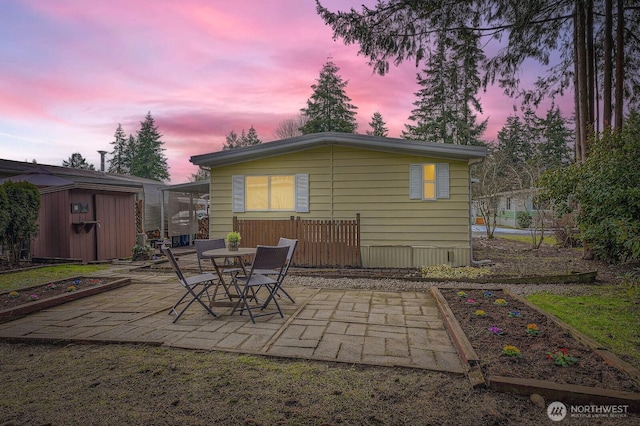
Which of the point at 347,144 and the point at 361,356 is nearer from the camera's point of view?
the point at 361,356

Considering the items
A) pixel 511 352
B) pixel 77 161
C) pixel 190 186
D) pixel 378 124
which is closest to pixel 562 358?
pixel 511 352

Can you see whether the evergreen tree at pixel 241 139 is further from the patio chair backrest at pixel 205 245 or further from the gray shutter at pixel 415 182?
the patio chair backrest at pixel 205 245

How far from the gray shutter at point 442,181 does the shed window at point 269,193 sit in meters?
3.34

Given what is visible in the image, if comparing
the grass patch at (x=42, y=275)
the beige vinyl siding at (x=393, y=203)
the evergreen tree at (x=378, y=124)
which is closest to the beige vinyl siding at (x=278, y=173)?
the beige vinyl siding at (x=393, y=203)

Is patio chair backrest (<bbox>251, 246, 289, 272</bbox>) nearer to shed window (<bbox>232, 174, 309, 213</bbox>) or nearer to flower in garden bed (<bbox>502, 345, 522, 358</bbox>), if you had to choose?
flower in garden bed (<bbox>502, 345, 522, 358</bbox>)

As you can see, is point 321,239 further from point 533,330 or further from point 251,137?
point 251,137

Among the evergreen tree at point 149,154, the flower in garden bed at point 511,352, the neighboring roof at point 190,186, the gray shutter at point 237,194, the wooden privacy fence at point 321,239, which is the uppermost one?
the evergreen tree at point 149,154

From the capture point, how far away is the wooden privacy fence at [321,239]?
26.8ft

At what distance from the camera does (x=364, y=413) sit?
2.12m

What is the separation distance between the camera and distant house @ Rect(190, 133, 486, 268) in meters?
8.30

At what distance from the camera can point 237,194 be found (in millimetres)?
9375

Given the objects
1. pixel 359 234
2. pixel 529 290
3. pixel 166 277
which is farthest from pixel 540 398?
pixel 166 277

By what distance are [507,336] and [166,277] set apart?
20.8ft

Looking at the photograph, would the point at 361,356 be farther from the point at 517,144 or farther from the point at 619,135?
the point at 517,144
